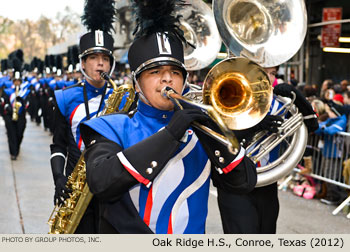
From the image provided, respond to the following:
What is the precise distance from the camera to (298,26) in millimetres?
4738

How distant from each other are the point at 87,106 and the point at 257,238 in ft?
7.30

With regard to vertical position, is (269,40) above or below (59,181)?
above

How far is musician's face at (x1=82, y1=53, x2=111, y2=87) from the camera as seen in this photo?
4613 millimetres

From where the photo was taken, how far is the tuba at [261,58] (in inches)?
129

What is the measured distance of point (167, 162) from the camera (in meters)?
2.48

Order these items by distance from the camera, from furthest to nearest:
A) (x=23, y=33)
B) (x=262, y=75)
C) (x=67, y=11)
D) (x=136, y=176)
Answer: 1. (x=23, y=33)
2. (x=67, y=11)
3. (x=262, y=75)
4. (x=136, y=176)

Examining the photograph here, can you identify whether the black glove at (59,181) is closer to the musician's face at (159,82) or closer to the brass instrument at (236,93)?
the brass instrument at (236,93)

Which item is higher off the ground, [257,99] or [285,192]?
[257,99]

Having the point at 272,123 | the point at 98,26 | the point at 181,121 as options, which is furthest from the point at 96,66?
the point at 181,121

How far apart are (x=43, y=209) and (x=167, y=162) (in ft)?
18.2

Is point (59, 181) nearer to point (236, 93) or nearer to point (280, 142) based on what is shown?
point (236, 93)

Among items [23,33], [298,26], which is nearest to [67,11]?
[23,33]

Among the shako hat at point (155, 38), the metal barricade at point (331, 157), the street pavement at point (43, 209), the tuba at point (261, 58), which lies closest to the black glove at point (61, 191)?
the tuba at point (261, 58)

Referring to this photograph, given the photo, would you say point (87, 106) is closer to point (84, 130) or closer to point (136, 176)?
point (84, 130)
